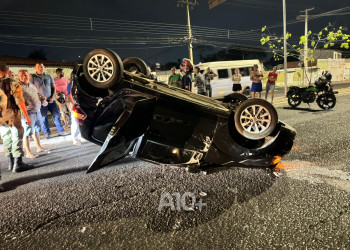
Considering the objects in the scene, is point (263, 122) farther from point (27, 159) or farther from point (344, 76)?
point (344, 76)

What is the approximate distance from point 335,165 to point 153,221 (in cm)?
283

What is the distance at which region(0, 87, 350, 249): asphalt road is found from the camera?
→ 1.94 meters

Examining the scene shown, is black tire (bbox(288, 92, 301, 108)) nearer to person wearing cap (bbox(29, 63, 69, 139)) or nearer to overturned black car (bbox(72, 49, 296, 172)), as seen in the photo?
overturned black car (bbox(72, 49, 296, 172))

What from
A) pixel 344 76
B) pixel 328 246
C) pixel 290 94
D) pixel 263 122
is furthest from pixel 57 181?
pixel 344 76

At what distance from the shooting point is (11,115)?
3.64 m

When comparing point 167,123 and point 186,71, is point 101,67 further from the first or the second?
point 186,71

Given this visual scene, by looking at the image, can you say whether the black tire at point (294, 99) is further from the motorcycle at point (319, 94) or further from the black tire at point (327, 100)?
the black tire at point (327, 100)

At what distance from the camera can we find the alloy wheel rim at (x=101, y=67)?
2461 mm

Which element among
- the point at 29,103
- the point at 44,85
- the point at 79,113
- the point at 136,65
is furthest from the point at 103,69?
the point at 44,85

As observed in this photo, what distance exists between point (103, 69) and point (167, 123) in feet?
3.01

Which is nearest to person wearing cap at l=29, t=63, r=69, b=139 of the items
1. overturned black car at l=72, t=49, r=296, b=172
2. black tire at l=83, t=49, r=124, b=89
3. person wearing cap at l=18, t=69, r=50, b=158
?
person wearing cap at l=18, t=69, r=50, b=158

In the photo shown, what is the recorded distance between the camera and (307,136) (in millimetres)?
4922

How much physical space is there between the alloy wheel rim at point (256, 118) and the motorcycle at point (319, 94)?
22.8ft

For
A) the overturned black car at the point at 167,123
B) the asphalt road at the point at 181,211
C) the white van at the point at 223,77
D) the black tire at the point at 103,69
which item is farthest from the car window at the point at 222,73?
the black tire at the point at 103,69
